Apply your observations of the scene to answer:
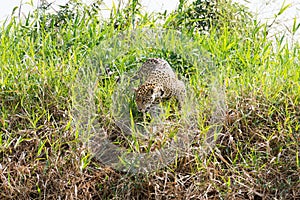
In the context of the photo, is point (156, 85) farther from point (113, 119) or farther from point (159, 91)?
point (113, 119)

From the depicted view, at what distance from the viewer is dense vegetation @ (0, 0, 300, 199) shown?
2922mm

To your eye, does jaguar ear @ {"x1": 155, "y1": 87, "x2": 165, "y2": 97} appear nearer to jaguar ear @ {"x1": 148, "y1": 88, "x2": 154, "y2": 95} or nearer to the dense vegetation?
jaguar ear @ {"x1": 148, "y1": 88, "x2": 154, "y2": 95}

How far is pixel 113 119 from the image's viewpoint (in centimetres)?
317

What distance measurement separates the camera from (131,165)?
2.93 m

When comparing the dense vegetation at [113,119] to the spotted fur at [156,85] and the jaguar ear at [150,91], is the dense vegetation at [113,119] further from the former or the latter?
the jaguar ear at [150,91]

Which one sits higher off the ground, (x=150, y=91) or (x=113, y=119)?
(x=150, y=91)

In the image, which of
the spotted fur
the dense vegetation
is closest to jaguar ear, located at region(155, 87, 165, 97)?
the spotted fur

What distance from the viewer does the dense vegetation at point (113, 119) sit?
9.59 ft

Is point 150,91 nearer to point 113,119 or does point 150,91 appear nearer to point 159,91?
point 159,91

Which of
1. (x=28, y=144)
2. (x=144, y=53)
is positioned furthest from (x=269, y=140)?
(x=28, y=144)

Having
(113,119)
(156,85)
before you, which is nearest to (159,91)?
(156,85)

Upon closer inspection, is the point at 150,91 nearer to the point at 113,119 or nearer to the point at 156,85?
the point at 156,85

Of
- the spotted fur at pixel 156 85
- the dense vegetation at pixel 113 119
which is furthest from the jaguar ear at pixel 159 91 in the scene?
the dense vegetation at pixel 113 119

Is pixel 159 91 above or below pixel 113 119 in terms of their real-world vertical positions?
above
